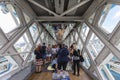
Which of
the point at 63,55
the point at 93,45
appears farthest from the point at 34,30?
the point at 63,55

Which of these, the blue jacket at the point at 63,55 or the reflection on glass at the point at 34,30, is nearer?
the blue jacket at the point at 63,55

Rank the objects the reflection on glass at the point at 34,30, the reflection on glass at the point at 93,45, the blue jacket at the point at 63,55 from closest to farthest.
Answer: the blue jacket at the point at 63,55
the reflection on glass at the point at 93,45
the reflection on glass at the point at 34,30

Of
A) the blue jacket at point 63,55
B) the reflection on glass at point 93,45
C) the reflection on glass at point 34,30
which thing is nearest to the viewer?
the blue jacket at point 63,55

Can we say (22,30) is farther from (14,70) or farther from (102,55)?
(102,55)

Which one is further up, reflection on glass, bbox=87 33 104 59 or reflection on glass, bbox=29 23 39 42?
reflection on glass, bbox=29 23 39 42

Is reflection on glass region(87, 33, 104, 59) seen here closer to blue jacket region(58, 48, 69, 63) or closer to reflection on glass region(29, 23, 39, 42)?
blue jacket region(58, 48, 69, 63)

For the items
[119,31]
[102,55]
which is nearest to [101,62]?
[102,55]

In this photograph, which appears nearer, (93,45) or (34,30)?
(93,45)

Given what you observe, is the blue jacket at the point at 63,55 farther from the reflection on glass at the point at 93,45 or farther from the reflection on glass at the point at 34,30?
the reflection on glass at the point at 34,30

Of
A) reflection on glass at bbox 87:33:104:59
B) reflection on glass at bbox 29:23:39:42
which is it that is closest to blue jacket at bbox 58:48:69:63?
reflection on glass at bbox 87:33:104:59

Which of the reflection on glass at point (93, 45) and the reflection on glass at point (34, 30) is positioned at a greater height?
the reflection on glass at point (34, 30)

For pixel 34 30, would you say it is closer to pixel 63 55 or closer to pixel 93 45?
pixel 93 45

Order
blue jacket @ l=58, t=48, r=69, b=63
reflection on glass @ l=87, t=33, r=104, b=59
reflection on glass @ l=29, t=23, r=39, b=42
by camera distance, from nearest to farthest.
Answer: blue jacket @ l=58, t=48, r=69, b=63 → reflection on glass @ l=87, t=33, r=104, b=59 → reflection on glass @ l=29, t=23, r=39, b=42

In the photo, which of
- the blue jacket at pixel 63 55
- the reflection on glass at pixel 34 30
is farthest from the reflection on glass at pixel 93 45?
the reflection on glass at pixel 34 30
